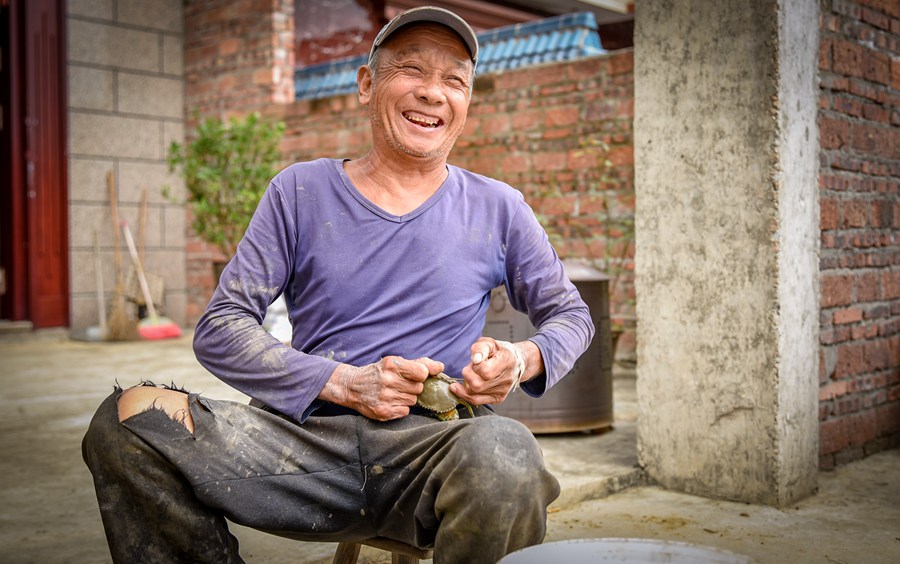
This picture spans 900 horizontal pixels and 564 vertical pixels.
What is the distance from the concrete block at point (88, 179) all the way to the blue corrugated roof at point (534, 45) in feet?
8.24

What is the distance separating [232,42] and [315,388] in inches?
322

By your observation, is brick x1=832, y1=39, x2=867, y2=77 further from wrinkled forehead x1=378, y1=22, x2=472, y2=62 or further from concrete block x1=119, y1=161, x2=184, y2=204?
concrete block x1=119, y1=161, x2=184, y2=204

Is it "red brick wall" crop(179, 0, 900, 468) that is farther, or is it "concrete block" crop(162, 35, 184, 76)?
"concrete block" crop(162, 35, 184, 76)

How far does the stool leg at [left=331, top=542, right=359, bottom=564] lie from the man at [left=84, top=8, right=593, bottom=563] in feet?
0.89

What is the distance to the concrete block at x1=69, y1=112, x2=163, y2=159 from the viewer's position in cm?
922

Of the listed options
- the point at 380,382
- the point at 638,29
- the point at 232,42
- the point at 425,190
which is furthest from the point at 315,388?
the point at 232,42

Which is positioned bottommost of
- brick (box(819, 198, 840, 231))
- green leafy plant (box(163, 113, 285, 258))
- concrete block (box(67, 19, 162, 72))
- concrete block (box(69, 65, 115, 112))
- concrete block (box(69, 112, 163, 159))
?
A: brick (box(819, 198, 840, 231))

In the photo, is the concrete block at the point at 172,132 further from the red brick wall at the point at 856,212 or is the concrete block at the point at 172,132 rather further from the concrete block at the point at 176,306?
the red brick wall at the point at 856,212

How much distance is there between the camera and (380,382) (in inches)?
70.6

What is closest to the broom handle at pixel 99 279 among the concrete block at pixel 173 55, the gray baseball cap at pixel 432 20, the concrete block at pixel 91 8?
the concrete block at pixel 173 55

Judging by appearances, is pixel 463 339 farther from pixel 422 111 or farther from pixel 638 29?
pixel 638 29

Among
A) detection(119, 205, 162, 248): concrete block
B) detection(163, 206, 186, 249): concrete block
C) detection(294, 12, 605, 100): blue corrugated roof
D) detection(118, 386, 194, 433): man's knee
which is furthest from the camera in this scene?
detection(163, 206, 186, 249): concrete block

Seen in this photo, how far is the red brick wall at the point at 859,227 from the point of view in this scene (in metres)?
3.70

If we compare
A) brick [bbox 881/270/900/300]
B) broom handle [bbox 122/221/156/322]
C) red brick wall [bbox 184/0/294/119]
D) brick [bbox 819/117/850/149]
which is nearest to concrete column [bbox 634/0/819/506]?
brick [bbox 819/117/850/149]
